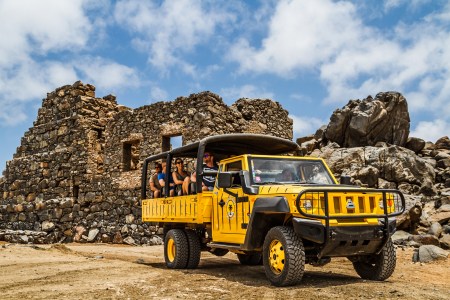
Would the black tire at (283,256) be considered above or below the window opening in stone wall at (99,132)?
below

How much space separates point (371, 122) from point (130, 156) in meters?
12.5

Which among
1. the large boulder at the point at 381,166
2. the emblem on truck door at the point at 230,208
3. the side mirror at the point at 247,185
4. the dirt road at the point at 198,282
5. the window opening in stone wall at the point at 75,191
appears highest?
the large boulder at the point at 381,166

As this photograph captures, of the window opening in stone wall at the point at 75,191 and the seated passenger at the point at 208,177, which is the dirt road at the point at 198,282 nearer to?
the seated passenger at the point at 208,177

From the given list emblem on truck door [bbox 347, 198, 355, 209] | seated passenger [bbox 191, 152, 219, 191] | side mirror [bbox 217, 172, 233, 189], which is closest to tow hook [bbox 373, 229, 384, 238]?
emblem on truck door [bbox 347, 198, 355, 209]

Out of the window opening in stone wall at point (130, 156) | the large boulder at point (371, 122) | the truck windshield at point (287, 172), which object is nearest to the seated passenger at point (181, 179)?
the truck windshield at point (287, 172)

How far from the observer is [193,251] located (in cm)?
883

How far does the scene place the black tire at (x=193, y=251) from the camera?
8797mm

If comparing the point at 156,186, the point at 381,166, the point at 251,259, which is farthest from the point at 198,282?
the point at 381,166

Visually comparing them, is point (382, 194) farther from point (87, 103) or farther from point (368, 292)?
point (87, 103)

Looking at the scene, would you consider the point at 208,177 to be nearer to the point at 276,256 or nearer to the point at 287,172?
the point at 287,172

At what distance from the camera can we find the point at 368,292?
5840mm

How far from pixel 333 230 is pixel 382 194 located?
1.04 m

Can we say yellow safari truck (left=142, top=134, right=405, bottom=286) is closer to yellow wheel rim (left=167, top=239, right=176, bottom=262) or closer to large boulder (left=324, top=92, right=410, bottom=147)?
yellow wheel rim (left=167, top=239, right=176, bottom=262)

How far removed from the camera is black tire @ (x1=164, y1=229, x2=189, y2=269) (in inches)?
344
